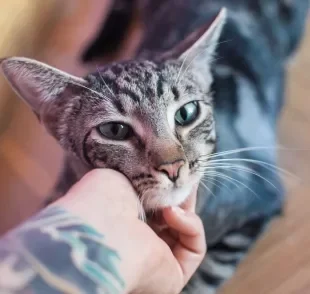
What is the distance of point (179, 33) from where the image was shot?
84cm

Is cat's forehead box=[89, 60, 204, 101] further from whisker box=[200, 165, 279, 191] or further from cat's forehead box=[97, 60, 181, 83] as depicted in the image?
whisker box=[200, 165, 279, 191]

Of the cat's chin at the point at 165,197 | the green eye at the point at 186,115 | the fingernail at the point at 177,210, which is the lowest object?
the fingernail at the point at 177,210

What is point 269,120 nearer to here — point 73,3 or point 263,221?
point 263,221

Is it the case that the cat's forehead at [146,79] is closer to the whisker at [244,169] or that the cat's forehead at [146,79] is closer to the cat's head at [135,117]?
the cat's head at [135,117]

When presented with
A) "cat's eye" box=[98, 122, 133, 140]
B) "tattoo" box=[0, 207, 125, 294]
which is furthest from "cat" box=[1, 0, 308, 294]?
"tattoo" box=[0, 207, 125, 294]

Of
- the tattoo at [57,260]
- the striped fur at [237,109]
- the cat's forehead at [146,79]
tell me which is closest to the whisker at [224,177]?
the striped fur at [237,109]

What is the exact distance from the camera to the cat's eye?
607mm

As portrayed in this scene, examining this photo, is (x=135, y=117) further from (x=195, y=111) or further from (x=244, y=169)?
(x=244, y=169)

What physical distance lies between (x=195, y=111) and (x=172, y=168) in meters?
0.11

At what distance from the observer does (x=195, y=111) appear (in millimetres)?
652

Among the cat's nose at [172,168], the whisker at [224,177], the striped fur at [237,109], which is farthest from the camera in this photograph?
the striped fur at [237,109]

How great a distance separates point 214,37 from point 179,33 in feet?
0.48

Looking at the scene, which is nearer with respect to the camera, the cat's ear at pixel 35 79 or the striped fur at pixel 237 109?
the cat's ear at pixel 35 79

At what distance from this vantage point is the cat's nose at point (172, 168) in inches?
22.6
